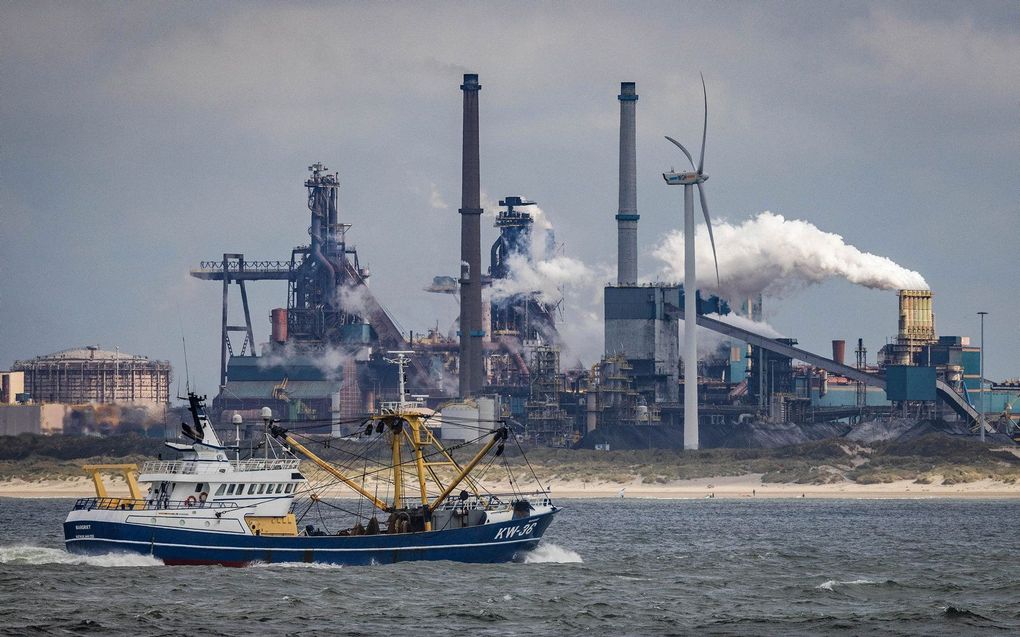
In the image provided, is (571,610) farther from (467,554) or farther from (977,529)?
(977,529)

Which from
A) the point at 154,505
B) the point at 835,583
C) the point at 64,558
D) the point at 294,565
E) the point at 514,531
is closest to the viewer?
the point at 835,583

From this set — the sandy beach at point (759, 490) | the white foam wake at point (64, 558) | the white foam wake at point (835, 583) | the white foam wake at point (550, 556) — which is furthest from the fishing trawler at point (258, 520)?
the sandy beach at point (759, 490)

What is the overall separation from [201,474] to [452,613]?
888 inches

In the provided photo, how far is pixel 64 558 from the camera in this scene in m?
90.9

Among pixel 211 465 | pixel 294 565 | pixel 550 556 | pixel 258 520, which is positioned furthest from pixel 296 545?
pixel 550 556

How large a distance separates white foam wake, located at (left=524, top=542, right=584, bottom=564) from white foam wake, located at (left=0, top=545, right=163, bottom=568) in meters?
21.1

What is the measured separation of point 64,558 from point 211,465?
1011 cm

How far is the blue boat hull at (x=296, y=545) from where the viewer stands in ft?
284

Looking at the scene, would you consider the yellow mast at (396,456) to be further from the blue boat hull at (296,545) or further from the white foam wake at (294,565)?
the white foam wake at (294,565)

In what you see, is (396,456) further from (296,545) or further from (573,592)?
(573,592)

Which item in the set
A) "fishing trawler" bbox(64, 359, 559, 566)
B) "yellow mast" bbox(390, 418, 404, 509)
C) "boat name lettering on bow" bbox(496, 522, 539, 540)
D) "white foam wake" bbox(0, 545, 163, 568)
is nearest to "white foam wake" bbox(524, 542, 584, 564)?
"fishing trawler" bbox(64, 359, 559, 566)

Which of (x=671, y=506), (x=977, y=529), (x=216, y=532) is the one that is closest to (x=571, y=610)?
(x=216, y=532)

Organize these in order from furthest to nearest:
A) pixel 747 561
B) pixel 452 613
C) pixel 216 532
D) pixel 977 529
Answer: pixel 977 529 < pixel 747 561 < pixel 216 532 < pixel 452 613

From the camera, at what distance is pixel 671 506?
174625 mm
